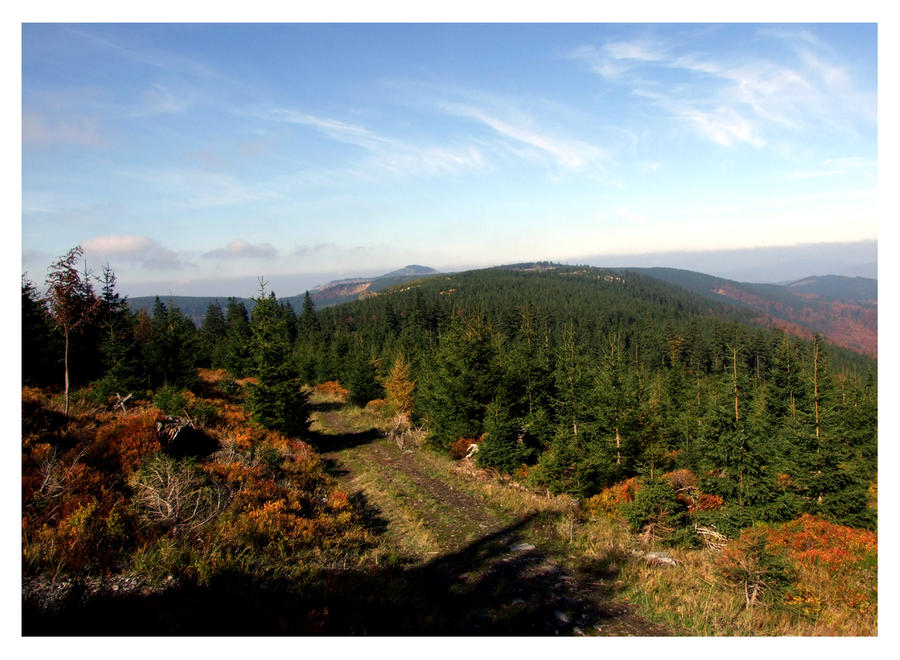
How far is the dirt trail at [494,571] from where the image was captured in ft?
21.5

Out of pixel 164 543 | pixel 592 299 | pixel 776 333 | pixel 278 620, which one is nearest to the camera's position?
pixel 278 620

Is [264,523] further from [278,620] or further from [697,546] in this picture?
[697,546]

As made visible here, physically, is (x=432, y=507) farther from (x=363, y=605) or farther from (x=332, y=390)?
(x=332, y=390)

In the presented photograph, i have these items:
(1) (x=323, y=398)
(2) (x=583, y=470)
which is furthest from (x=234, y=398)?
(2) (x=583, y=470)

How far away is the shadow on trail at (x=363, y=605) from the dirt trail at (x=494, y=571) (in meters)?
0.02

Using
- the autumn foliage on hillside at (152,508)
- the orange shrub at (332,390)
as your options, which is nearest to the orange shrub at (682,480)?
the autumn foliage on hillside at (152,508)

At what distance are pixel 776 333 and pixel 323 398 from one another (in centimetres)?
8443

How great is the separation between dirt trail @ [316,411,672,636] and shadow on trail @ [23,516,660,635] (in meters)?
0.02

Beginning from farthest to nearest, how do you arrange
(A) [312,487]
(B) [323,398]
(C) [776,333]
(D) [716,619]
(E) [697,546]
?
(C) [776,333] < (B) [323,398] < (A) [312,487] < (E) [697,546] < (D) [716,619]

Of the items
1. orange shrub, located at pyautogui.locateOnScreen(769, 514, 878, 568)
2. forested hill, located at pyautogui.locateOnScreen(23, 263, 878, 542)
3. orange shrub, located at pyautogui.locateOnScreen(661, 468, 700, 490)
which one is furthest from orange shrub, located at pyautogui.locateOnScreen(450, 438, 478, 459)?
orange shrub, located at pyautogui.locateOnScreen(769, 514, 878, 568)

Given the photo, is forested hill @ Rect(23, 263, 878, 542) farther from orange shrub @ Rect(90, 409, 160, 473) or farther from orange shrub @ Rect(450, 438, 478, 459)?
orange shrub @ Rect(90, 409, 160, 473)

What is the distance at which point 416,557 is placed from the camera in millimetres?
9500

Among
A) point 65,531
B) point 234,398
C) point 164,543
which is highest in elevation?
point 65,531

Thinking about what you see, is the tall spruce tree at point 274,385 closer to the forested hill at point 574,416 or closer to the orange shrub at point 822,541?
the forested hill at point 574,416
